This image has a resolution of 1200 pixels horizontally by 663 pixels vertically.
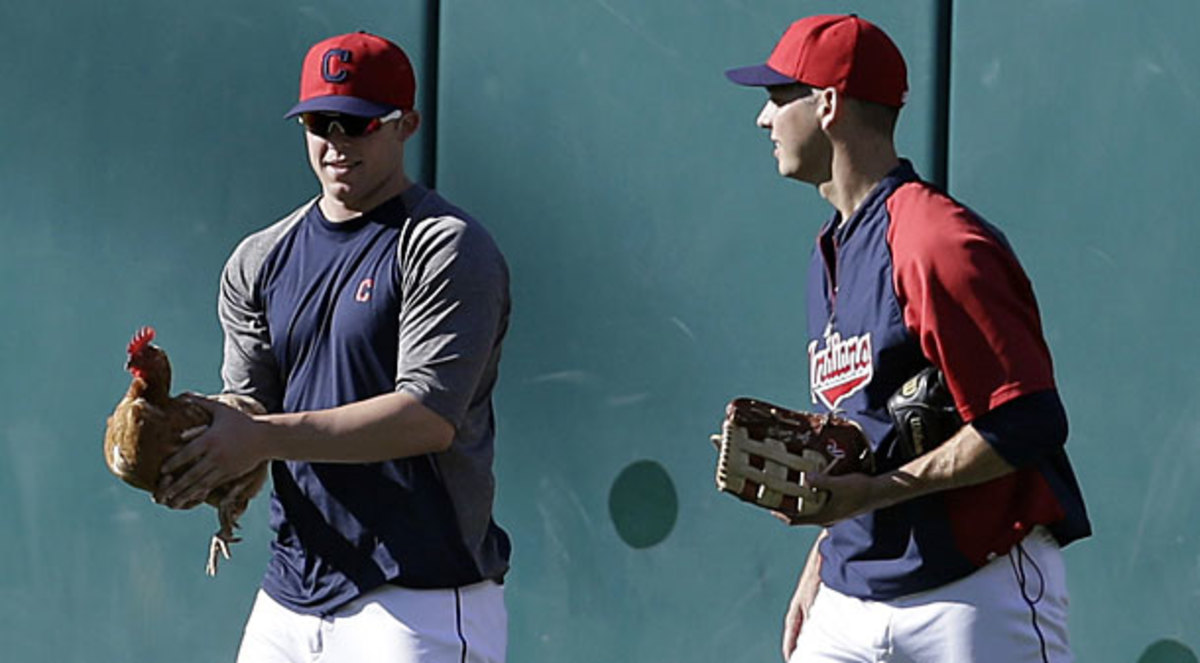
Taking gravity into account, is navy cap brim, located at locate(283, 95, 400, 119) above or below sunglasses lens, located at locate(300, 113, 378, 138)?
above

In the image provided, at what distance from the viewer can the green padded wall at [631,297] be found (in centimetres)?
514

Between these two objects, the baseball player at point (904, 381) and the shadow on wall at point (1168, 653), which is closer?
the baseball player at point (904, 381)

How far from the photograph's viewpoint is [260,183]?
5504 millimetres

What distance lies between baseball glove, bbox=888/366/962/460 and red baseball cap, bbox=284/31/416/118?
1120 millimetres

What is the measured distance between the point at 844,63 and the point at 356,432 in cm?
107

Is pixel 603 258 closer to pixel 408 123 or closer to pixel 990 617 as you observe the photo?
pixel 408 123

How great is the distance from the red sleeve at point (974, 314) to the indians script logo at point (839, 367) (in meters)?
0.17

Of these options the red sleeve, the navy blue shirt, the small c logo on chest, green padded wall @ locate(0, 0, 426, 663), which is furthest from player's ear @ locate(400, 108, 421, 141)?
green padded wall @ locate(0, 0, 426, 663)

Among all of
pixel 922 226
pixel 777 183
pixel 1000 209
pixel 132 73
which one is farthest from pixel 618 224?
pixel 922 226

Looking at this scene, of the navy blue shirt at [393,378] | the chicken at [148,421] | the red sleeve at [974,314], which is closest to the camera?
the red sleeve at [974,314]

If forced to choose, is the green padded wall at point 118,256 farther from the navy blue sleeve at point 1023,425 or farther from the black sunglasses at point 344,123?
the navy blue sleeve at point 1023,425

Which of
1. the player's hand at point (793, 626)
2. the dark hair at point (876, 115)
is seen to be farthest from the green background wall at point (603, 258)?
the dark hair at point (876, 115)

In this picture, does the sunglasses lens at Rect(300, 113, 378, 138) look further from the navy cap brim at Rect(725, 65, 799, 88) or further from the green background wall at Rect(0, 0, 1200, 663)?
the green background wall at Rect(0, 0, 1200, 663)

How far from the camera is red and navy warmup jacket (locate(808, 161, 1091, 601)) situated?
11.7 feet
